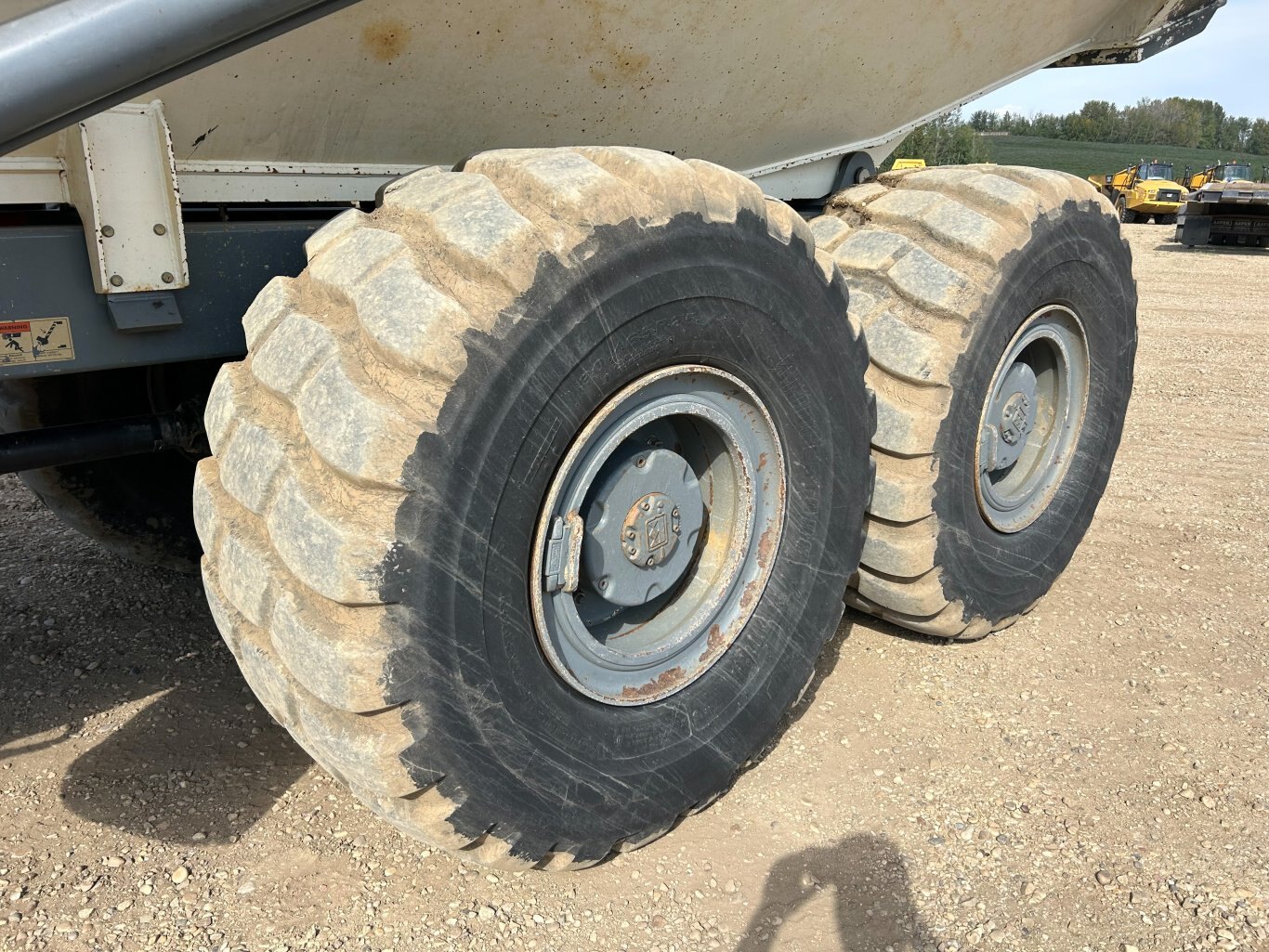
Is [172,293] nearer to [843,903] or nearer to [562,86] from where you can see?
[562,86]

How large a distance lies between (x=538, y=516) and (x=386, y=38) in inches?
39.2

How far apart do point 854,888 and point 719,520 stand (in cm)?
90

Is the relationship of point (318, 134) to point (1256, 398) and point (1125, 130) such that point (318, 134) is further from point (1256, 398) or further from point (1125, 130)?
point (1125, 130)

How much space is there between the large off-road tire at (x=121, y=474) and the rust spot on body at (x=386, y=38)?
120cm

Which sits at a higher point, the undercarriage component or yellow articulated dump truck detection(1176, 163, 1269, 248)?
the undercarriage component

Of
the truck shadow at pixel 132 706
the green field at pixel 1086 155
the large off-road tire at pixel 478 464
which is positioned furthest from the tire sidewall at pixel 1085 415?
the green field at pixel 1086 155

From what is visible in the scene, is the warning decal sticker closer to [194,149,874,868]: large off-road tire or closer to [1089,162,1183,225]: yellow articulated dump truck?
[194,149,874,868]: large off-road tire

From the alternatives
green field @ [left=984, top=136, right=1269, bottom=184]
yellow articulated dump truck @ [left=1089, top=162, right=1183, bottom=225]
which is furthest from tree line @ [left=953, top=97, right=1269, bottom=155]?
yellow articulated dump truck @ [left=1089, top=162, right=1183, bottom=225]

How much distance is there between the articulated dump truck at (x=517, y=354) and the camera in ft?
5.82

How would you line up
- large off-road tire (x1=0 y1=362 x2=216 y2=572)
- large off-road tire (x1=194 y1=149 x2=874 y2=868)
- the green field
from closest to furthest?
large off-road tire (x1=194 y1=149 x2=874 y2=868) < large off-road tire (x1=0 y1=362 x2=216 y2=572) < the green field

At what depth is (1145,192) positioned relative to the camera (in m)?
29.4

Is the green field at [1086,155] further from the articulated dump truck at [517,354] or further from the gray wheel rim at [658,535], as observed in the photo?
the gray wheel rim at [658,535]

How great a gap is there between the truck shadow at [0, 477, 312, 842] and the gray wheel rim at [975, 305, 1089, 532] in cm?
226

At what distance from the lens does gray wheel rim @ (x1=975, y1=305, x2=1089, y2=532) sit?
10.8 ft
